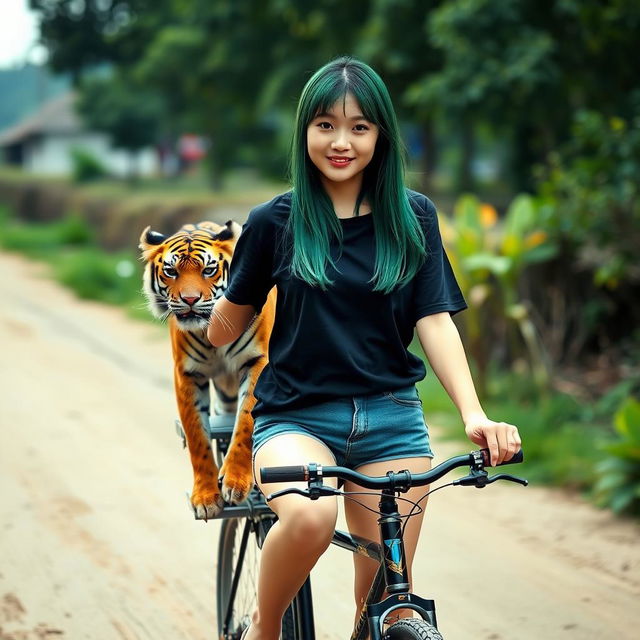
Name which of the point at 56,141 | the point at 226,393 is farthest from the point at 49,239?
the point at 56,141

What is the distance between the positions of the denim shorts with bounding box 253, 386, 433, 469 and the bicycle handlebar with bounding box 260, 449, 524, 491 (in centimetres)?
29

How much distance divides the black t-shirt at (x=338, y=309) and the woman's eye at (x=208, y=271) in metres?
0.33

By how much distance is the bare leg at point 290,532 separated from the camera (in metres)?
2.54

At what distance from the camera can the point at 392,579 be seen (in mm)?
2479

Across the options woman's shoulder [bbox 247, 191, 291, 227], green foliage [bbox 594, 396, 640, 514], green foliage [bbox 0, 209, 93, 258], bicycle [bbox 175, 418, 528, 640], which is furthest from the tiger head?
green foliage [bbox 0, 209, 93, 258]

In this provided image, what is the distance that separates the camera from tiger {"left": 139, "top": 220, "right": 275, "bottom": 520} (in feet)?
10.3

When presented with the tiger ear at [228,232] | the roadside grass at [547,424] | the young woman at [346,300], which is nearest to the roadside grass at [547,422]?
the roadside grass at [547,424]

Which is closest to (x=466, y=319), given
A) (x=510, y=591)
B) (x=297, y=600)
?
(x=510, y=591)

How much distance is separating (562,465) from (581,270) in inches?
108

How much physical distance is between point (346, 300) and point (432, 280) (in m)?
0.24

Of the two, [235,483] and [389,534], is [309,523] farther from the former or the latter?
[235,483]

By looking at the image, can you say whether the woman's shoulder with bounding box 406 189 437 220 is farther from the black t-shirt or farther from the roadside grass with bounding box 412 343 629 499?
the roadside grass with bounding box 412 343 629 499

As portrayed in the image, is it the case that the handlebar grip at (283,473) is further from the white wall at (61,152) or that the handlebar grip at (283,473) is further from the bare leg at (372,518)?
the white wall at (61,152)

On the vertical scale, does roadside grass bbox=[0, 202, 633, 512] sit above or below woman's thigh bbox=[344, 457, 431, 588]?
above
